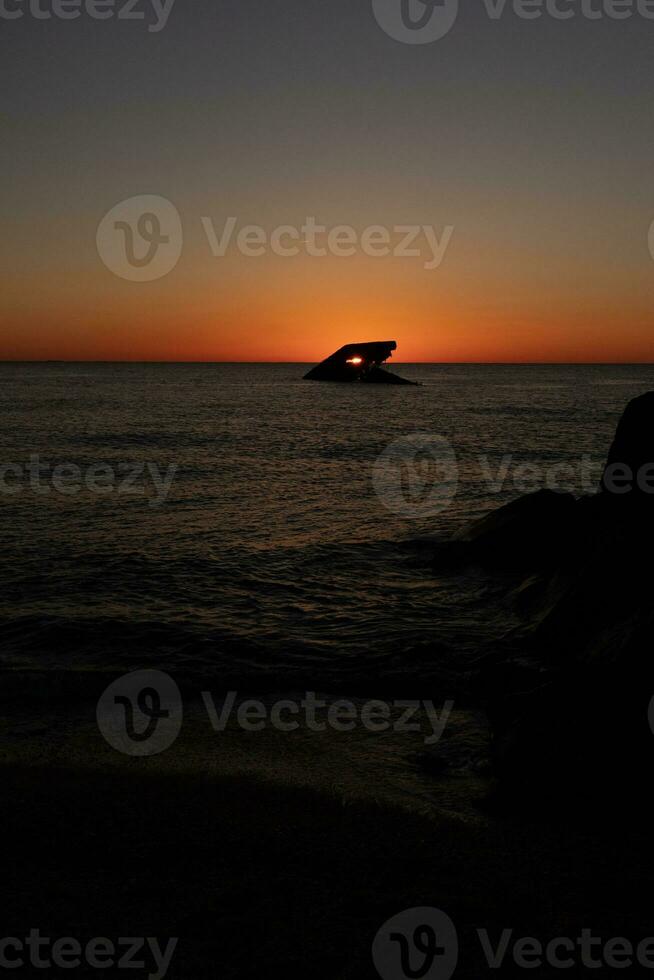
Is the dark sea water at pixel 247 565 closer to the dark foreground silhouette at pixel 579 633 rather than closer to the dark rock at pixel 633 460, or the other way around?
the dark foreground silhouette at pixel 579 633

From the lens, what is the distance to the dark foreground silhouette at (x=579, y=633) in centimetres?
537

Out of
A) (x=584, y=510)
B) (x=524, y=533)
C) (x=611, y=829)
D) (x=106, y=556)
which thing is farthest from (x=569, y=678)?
(x=106, y=556)

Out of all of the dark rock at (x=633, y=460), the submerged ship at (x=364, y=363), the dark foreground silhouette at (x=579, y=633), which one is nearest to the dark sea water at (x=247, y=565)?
the dark foreground silhouette at (x=579, y=633)

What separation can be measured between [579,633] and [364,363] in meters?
107

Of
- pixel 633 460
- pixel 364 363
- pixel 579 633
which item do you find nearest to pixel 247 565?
pixel 579 633

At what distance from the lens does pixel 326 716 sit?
7207mm

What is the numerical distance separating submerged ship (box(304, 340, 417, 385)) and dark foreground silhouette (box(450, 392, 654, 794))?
9315 centimetres

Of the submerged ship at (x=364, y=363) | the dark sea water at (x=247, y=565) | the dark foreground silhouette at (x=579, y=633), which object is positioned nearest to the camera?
the dark foreground silhouette at (x=579, y=633)

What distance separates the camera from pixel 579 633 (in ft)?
28.1

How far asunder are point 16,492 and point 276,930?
18.7m

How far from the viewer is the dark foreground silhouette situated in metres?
5.37

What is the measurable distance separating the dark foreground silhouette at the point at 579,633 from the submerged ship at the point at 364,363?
9315 cm

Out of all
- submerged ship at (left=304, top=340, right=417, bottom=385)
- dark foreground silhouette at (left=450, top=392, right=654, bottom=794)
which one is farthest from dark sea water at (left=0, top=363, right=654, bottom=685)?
submerged ship at (left=304, top=340, right=417, bottom=385)

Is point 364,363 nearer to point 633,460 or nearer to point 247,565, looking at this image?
point 247,565
